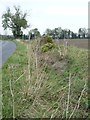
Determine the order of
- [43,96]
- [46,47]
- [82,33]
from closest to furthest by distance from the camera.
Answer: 1. [43,96]
2. [46,47]
3. [82,33]

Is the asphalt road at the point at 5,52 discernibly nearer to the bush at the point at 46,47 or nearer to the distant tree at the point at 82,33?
the bush at the point at 46,47

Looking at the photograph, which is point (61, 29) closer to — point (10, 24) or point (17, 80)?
point (17, 80)

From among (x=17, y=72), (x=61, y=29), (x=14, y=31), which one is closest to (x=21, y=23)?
(x=14, y=31)

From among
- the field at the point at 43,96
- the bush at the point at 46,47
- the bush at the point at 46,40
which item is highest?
the bush at the point at 46,40

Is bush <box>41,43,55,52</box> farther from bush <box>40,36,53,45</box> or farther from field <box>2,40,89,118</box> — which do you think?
field <box>2,40,89,118</box>

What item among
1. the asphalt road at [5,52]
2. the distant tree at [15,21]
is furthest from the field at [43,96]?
the distant tree at [15,21]

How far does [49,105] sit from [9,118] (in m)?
0.85

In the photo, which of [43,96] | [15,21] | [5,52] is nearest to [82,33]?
[5,52]

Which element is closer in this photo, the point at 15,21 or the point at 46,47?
the point at 46,47

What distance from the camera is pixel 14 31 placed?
4641 centimetres

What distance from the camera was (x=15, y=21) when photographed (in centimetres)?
4806

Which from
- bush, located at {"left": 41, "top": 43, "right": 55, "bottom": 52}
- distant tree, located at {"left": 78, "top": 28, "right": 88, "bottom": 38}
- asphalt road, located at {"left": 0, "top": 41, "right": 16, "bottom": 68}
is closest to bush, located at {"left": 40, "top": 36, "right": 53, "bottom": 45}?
bush, located at {"left": 41, "top": 43, "right": 55, "bottom": 52}

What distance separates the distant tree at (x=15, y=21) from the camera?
149 ft

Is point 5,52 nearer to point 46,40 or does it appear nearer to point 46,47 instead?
point 46,40
